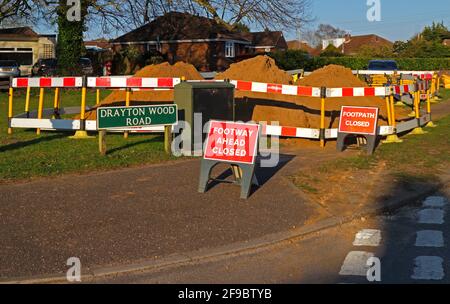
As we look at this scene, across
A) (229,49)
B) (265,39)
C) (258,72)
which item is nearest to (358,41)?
(265,39)

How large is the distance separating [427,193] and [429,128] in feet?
25.5

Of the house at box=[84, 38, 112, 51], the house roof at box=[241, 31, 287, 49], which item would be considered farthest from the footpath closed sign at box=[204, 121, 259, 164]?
the house roof at box=[241, 31, 287, 49]

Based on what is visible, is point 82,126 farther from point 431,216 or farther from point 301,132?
point 431,216

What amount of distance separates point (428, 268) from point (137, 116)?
20.1 ft

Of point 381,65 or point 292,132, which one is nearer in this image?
point 292,132

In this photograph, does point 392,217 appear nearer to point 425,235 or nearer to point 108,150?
point 425,235

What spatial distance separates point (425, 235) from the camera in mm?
7312

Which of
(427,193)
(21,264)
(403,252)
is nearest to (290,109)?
(427,193)

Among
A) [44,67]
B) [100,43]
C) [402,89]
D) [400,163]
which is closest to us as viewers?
[400,163]

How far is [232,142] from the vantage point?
8.64 meters

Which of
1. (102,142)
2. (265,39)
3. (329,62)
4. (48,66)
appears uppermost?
(265,39)

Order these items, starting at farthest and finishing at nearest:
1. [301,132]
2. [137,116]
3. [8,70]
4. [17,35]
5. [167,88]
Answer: [17,35]
[8,70]
[167,88]
[301,132]
[137,116]

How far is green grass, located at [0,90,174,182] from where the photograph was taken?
396 inches
